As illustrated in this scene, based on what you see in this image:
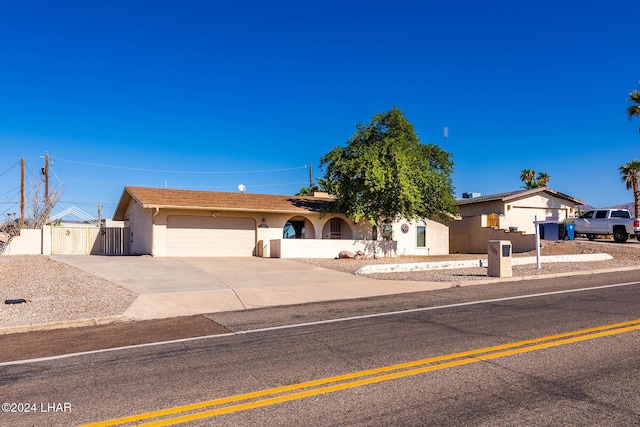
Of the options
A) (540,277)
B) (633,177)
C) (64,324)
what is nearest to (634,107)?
(633,177)

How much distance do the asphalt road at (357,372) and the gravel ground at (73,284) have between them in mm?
1845

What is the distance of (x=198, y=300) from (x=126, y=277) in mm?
5158

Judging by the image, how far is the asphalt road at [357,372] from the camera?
4.73 meters

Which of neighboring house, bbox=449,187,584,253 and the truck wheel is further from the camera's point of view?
neighboring house, bbox=449,187,584,253

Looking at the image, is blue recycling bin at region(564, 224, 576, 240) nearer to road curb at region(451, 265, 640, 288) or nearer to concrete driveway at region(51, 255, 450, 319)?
road curb at region(451, 265, 640, 288)

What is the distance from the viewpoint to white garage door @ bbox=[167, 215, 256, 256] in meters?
25.8

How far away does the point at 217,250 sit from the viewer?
87.3 feet

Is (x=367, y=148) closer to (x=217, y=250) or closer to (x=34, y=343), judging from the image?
(x=217, y=250)

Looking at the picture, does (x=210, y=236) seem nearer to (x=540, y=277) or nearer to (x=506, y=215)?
(x=540, y=277)

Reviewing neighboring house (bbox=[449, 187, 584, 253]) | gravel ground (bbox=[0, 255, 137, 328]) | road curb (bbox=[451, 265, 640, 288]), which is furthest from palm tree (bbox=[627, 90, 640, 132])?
gravel ground (bbox=[0, 255, 137, 328])

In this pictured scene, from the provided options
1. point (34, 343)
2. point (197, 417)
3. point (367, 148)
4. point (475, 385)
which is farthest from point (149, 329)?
point (367, 148)

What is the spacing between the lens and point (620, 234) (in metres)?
29.4

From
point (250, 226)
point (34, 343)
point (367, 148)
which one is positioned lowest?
point (34, 343)

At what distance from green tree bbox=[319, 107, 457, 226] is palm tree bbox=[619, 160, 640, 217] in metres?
19.3
